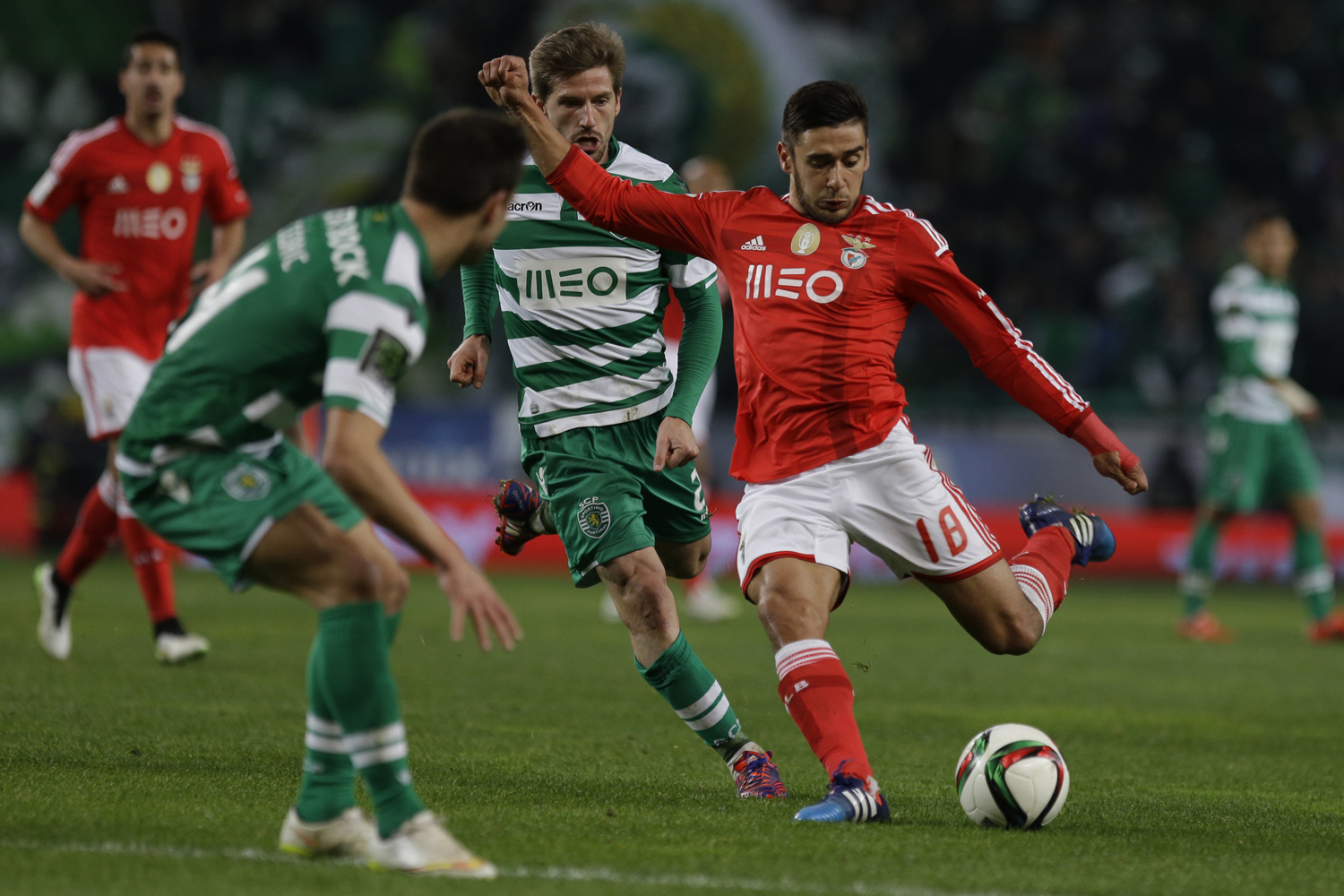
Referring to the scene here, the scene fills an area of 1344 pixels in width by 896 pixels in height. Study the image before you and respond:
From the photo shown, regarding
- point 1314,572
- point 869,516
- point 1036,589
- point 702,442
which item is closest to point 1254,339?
point 1314,572

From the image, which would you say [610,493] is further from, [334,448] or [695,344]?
[334,448]

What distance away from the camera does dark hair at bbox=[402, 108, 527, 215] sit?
3.43 m

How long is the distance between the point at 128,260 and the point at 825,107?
15.1 feet

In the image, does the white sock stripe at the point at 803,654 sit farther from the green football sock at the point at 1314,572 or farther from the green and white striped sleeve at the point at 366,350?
the green football sock at the point at 1314,572

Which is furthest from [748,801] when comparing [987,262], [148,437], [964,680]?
[987,262]

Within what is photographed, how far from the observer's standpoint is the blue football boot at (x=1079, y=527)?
5438 millimetres

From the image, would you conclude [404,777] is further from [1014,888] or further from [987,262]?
[987,262]

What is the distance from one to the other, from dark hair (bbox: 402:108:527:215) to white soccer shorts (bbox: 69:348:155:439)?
4645mm

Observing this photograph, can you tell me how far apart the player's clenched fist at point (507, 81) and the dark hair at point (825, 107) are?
0.81 m

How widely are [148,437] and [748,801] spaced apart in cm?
207

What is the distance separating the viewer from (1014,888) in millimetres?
3402

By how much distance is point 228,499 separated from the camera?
3410 mm

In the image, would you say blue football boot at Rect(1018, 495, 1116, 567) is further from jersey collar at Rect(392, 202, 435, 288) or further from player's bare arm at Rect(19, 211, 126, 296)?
player's bare arm at Rect(19, 211, 126, 296)

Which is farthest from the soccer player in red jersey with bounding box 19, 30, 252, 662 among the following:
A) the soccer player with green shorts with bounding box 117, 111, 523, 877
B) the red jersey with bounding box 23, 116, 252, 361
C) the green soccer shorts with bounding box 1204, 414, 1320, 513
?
the green soccer shorts with bounding box 1204, 414, 1320, 513
